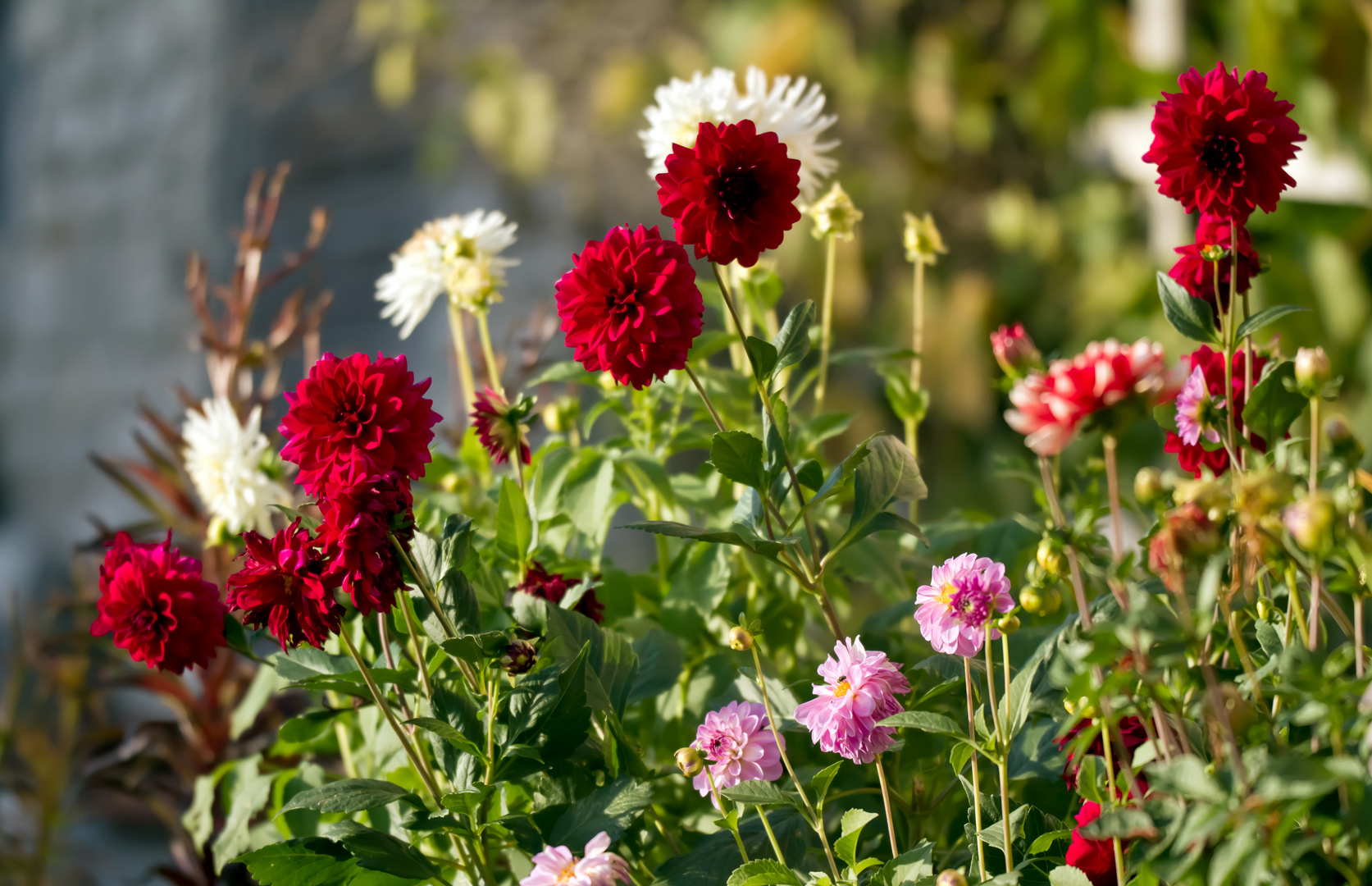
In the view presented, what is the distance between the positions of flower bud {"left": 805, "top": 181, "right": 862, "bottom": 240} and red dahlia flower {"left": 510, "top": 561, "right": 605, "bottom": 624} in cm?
22

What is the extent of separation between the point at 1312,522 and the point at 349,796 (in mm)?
328

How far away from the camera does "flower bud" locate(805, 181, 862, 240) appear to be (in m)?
0.58

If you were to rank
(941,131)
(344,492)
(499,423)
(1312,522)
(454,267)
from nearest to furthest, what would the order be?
1. (1312,522)
2. (344,492)
3. (499,423)
4. (454,267)
5. (941,131)

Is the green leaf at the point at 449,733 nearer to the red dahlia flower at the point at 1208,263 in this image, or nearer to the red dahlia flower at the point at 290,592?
the red dahlia flower at the point at 290,592

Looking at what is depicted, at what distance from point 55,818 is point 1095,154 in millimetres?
1862

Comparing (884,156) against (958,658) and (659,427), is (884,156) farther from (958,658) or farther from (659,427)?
(958,658)

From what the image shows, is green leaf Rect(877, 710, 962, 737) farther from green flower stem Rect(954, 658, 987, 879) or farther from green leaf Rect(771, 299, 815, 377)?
green leaf Rect(771, 299, 815, 377)

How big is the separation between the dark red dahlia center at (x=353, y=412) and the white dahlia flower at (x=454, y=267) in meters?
0.19

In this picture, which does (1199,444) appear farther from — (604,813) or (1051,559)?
(604,813)

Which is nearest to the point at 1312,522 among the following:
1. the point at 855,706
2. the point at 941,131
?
→ the point at 855,706

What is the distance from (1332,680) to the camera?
1.04 ft

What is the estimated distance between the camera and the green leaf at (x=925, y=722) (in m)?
0.37

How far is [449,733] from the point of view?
420 millimetres

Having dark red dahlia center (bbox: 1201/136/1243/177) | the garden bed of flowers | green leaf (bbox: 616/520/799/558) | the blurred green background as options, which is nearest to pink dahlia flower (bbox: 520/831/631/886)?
the garden bed of flowers
